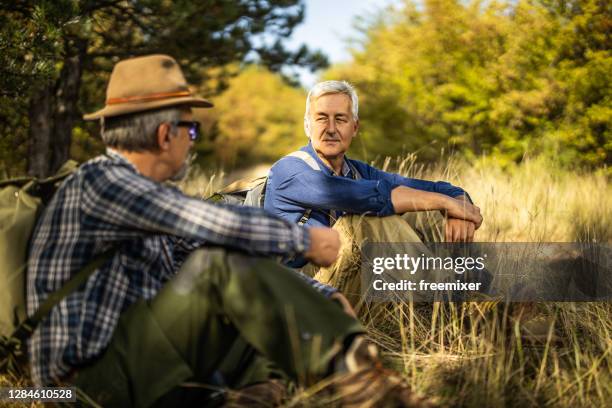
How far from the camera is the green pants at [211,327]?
71.2 inches

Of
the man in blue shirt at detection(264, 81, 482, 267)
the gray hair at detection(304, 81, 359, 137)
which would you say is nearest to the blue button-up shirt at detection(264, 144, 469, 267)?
the man in blue shirt at detection(264, 81, 482, 267)

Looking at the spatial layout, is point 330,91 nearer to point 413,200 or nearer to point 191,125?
point 413,200

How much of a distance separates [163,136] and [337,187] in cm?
118

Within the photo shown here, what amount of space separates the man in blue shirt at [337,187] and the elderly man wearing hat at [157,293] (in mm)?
1014

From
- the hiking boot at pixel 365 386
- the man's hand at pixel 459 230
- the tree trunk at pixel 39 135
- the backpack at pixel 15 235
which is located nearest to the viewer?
the hiking boot at pixel 365 386

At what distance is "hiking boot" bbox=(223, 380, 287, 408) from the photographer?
1.91 m

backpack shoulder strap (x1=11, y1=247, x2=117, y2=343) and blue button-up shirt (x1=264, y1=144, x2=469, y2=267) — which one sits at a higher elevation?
blue button-up shirt (x1=264, y1=144, x2=469, y2=267)

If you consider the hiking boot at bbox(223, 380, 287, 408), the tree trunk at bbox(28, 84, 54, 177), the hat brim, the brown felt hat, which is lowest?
the hiking boot at bbox(223, 380, 287, 408)

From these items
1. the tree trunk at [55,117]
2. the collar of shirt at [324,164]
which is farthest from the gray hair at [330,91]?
the tree trunk at [55,117]

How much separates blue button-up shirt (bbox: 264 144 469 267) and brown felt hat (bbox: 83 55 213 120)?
109cm

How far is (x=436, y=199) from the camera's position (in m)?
3.07

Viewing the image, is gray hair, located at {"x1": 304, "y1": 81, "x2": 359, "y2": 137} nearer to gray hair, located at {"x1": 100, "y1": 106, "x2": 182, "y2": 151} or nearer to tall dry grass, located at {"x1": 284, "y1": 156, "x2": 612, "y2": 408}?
tall dry grass, located at {"x1": 284, "y1": 156, "x2": 612, "y2": 408}

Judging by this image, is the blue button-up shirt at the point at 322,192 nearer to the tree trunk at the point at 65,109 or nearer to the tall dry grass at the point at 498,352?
the tall dry grass at the point at 498,352

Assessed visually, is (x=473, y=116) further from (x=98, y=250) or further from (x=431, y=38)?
(x=98, y=250)
